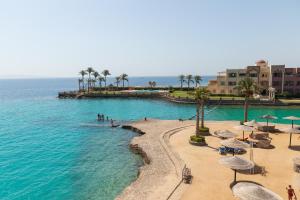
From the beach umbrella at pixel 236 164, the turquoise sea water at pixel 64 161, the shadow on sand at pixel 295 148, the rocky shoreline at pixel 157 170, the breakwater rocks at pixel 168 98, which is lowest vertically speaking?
the turquoise sea water at pixel 64 161

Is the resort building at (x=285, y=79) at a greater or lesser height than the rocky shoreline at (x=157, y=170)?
greater

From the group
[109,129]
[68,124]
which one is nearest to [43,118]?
[68,124]

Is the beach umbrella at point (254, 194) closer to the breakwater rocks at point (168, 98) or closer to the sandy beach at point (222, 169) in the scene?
the sandy beach at point (222, 169)

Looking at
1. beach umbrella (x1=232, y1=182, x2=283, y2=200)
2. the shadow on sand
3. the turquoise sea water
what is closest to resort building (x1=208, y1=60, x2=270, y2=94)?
the turquoise sea water

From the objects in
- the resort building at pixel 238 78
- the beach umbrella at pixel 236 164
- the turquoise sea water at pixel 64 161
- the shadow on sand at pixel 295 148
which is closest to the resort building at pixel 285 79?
the resort building at pixel 238 78

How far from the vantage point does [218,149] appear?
29.1m

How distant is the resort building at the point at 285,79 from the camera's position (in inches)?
3342

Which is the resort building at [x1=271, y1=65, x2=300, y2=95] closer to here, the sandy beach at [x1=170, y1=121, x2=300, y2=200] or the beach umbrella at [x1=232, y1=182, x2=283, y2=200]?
the sandy beach at [x1=170, y1=121, x2=300, y2=200]

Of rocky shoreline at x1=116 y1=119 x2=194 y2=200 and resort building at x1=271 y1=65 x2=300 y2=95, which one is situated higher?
resort building at x1=271 y1=65 x2=300 y2=95

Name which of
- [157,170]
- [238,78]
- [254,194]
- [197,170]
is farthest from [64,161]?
A: [238,78]

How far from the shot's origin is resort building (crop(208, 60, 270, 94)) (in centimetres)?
8844

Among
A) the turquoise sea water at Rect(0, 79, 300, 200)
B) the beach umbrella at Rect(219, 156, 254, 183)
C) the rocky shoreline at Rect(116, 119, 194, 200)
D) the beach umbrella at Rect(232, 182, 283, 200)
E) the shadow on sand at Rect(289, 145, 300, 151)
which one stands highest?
the beach umbrella at Rect(219, 156, 254, 183)

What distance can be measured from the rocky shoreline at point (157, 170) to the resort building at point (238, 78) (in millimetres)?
56407

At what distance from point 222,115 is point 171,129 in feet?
86.0
